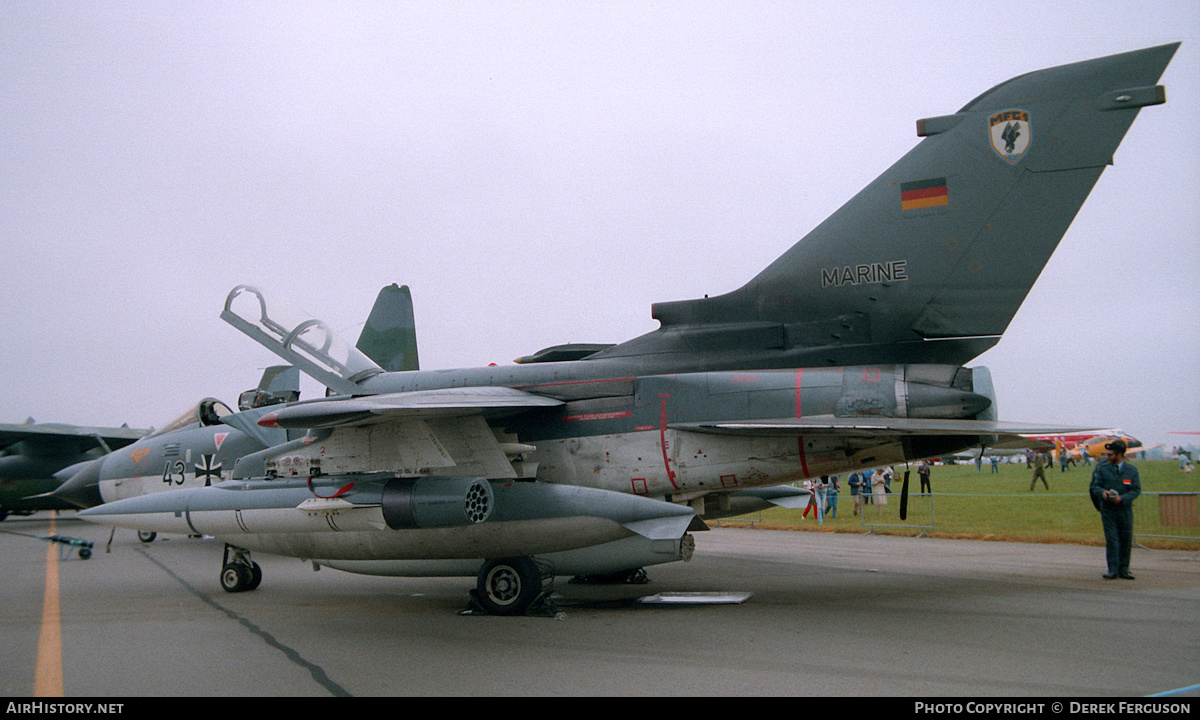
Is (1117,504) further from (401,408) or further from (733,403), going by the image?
(401,408)

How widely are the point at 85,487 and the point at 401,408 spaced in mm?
10071

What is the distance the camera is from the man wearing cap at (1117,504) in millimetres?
8719

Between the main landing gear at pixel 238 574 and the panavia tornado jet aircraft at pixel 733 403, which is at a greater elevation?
the panavia tornado jet aircraft at pixel 733 403

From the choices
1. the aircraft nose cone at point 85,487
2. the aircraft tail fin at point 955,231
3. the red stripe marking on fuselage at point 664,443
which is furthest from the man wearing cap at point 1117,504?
the aircraft nose cone at point 85,487

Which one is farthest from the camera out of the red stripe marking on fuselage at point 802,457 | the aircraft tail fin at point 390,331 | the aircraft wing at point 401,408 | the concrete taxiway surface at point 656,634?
the aircraft tail fin at point 390,331

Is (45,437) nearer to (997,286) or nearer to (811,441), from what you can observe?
(811,441)

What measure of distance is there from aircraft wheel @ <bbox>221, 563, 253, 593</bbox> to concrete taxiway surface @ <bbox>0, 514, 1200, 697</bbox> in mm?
234

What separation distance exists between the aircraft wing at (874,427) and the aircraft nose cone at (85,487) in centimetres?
1162

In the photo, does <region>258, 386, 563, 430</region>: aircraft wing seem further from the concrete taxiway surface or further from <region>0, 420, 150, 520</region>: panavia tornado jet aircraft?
<region>0, 420, 150, 520</region>: panavia tornado jet aircraft

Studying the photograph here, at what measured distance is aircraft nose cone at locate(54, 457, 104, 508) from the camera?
13.6 m

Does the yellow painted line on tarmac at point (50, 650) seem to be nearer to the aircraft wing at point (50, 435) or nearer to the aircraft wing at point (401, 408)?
the aircraft wing at point (401, 408)

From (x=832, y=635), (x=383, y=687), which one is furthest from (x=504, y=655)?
(x=832, y=635)

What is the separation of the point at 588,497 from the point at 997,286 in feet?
13.9

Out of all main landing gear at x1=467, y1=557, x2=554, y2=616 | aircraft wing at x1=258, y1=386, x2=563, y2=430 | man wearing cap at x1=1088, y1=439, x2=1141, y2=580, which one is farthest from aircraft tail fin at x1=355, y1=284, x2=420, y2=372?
man wearing cap at x1=1088, y1=439, x2=1141, y2=580
